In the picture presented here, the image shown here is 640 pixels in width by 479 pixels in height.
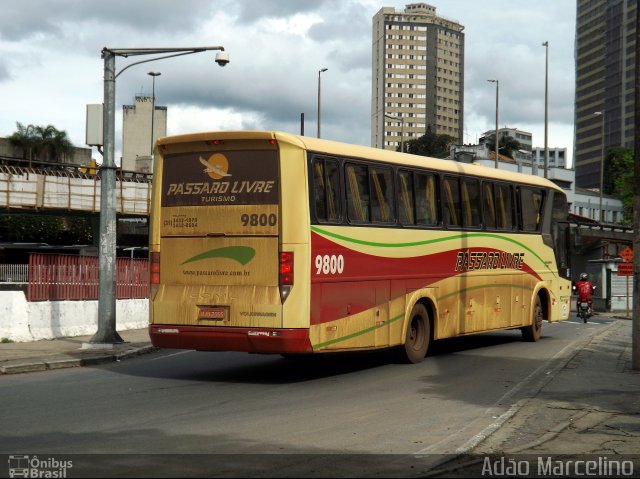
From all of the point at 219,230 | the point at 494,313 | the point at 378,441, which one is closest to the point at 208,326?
the point at 219,230

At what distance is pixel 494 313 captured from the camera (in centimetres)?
1972

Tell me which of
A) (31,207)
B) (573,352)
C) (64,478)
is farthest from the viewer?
(31,207)

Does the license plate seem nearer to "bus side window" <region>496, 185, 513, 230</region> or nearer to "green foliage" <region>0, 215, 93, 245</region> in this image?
"bus side window" <region>496, 185, 513, 230</region>

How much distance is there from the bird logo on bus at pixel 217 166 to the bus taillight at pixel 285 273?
5.13ft

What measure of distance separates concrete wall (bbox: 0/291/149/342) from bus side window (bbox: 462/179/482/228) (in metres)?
9.48

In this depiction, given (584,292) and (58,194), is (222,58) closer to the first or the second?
(584,292)

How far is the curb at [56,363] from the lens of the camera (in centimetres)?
1502

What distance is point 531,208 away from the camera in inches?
846

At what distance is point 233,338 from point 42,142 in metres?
78.6

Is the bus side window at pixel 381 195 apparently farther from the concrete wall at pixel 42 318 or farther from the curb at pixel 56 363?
the concrete wall at pixel 42 318

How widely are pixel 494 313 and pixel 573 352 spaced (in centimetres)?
176

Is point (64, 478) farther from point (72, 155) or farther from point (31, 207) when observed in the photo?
point (72, 155)

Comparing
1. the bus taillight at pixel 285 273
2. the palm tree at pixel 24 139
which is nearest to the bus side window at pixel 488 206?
the bus taillight at pixel 285 273

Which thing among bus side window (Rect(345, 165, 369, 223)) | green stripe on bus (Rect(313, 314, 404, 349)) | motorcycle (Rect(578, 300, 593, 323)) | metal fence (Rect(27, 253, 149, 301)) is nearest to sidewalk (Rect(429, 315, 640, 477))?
green stripe on bus (Rect(313, 314, 404, 349))
